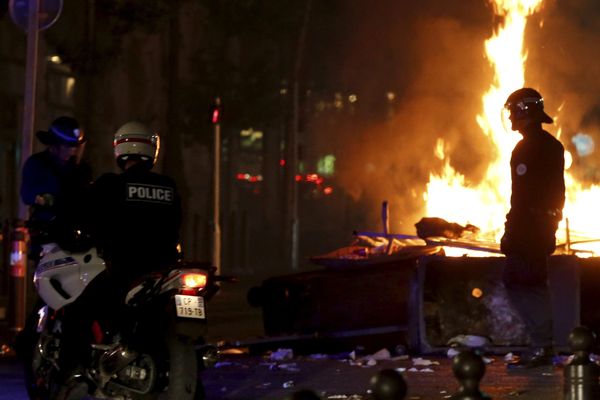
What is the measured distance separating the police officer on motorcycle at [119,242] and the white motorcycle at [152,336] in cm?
9

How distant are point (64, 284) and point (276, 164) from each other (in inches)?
1779

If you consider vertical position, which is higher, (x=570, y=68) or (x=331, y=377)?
(x=570, y=68)

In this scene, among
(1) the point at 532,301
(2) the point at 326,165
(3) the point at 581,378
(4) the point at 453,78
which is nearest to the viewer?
(3) the point at 581,378

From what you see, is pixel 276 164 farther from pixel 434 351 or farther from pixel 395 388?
pixel 395 388

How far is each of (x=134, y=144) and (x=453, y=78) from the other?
12.8m

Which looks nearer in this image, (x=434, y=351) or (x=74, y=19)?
(x=434, y=351)

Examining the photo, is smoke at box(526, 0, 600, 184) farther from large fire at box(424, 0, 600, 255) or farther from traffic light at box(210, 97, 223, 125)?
traffic light at box(210, 97, 223, 125)

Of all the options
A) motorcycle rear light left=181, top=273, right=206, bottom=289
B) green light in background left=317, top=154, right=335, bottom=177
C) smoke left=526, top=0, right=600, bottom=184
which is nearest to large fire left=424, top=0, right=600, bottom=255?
smoke left=526, top=0, right=600, bottom=184

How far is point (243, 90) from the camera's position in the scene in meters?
30.8

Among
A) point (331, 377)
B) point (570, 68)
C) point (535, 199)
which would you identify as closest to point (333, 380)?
point (331, 377)

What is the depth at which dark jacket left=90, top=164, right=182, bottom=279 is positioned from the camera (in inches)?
311

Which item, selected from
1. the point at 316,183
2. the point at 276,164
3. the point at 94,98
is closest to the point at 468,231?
the point at 94,98

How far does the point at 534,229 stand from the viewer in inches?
406

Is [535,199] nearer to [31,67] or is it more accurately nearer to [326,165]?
[31,67]
